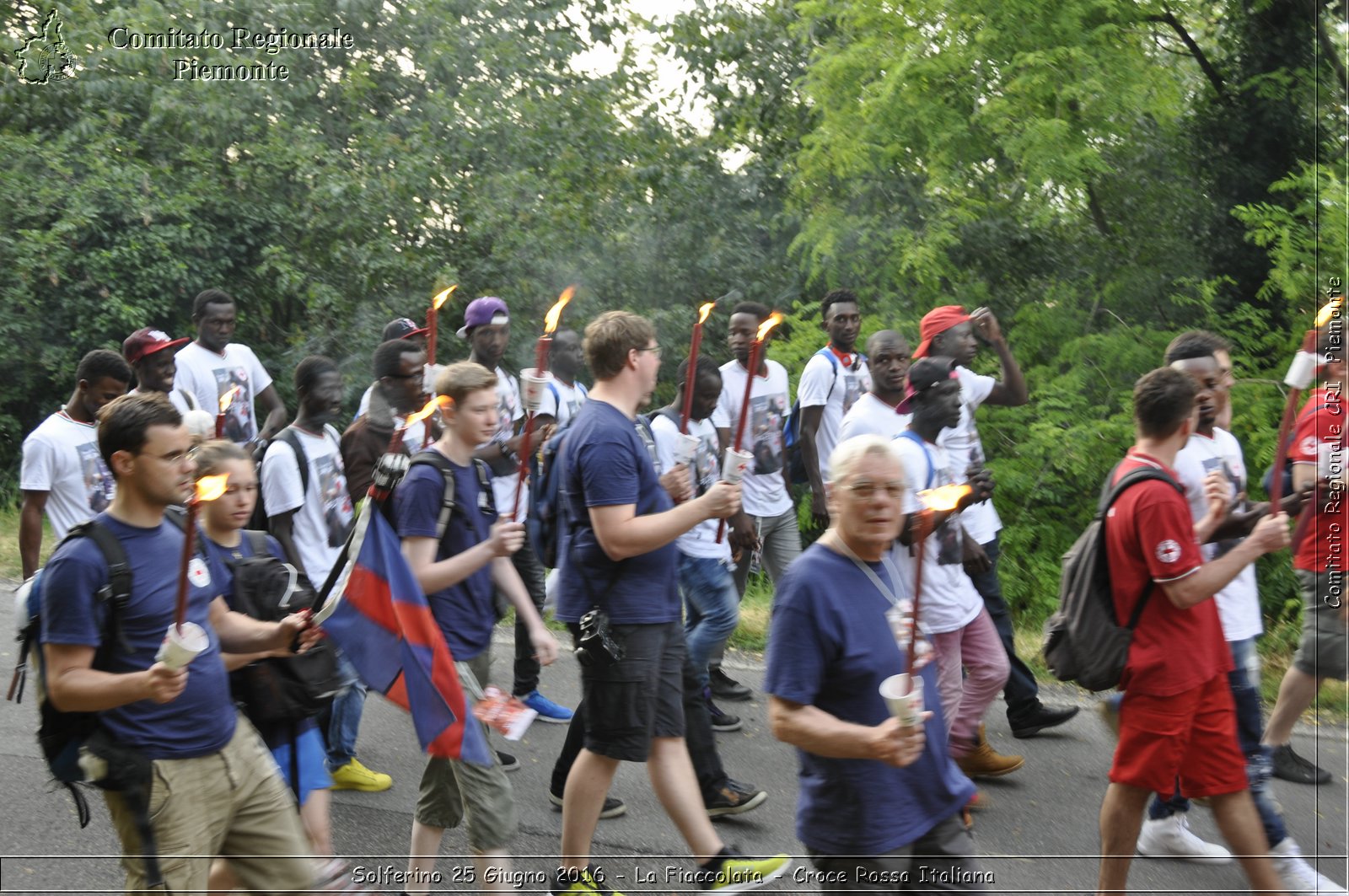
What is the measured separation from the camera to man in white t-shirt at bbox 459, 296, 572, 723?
21.6 feet

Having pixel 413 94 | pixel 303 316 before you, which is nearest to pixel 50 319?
pixel 303 316

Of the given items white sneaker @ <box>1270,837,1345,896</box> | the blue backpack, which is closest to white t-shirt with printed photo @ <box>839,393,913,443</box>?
the blue backpack

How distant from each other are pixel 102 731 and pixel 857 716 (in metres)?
1.95

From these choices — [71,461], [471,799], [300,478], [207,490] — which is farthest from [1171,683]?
[71,461]

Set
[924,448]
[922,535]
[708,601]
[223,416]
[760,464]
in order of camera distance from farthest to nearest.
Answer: [760,464] → [223,416] → [708,601] → [924,448] → [922,535]

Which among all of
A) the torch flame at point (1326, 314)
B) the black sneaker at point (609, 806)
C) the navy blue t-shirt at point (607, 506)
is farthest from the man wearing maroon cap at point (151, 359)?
the torch flame at point (1326, 314)

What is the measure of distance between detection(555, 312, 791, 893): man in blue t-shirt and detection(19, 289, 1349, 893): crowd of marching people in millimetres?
11

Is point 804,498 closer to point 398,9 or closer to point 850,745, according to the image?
point 398,9

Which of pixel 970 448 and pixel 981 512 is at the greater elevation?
pixel 970 448

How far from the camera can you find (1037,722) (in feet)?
20.8

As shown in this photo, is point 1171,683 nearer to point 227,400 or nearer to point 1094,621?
point 1094,621

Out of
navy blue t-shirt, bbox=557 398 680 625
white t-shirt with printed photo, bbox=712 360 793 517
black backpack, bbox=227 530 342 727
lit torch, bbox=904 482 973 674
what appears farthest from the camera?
white t-shirt with printed photo, bbox=712 360 793 517

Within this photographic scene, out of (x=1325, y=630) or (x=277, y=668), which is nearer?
(x=277, y=668)

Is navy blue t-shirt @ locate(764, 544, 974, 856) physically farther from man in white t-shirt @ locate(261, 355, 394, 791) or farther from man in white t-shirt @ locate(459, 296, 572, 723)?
man in white t-shirt @ locate(459, 296, 572, 723)
